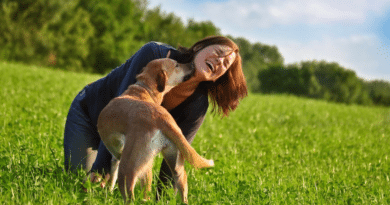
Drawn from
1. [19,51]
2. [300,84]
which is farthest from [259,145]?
[300,84]

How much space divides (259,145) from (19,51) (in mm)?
35246

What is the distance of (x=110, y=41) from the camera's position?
148ft

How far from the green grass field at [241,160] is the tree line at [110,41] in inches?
1008

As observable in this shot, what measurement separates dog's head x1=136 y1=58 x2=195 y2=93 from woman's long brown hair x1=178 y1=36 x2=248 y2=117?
48 cm

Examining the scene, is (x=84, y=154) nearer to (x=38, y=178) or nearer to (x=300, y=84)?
(x=38, y=178)

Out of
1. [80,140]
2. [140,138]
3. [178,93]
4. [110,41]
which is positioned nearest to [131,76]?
[178,93]

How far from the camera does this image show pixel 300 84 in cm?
6325

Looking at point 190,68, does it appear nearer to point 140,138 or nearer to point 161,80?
point 161,80

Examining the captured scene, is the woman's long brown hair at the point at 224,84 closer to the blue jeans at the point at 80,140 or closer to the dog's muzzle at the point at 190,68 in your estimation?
the dog's muzzle at the point at 190,68

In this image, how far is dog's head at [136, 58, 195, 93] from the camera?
7.97 feet

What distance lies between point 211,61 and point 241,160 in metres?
3.32

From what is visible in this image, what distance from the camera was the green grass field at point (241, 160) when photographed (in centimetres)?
322

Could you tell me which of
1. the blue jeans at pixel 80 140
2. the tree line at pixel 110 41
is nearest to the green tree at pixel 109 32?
the tree line at pixel 110 41

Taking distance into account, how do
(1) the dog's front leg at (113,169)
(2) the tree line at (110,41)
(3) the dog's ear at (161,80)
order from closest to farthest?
(3) the dog's ear at (161,80)
(1) the dog's front leg at (113,169)
(2) the tree line at (110,41)
